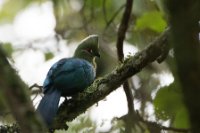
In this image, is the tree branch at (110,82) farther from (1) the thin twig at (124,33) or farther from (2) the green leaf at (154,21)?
(2) the green leaf at (154,21)

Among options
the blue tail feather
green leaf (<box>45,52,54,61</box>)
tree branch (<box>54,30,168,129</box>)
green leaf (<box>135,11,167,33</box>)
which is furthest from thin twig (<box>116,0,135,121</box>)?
green leaf (<box>45,52,54,61</box>)

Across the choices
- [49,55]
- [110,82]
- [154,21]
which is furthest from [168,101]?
[49,55]

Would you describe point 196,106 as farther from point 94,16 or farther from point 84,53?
point 94,16

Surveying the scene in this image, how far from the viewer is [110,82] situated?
2869 mm

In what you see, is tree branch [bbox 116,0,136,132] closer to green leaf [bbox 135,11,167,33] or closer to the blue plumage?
the blue plumage

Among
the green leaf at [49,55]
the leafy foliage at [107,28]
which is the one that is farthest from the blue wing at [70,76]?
the green leaf at [49,55]

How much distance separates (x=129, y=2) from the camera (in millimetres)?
3289

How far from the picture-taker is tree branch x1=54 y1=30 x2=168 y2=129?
2.68 m

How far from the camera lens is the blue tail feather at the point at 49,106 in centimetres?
270

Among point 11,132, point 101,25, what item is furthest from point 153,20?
point 11,132

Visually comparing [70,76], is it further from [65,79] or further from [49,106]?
[49,106]

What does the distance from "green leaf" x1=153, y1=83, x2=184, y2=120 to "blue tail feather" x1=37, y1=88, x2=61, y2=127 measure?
689mm

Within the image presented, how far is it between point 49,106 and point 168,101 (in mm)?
809

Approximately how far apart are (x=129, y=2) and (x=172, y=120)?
2.88 feet
